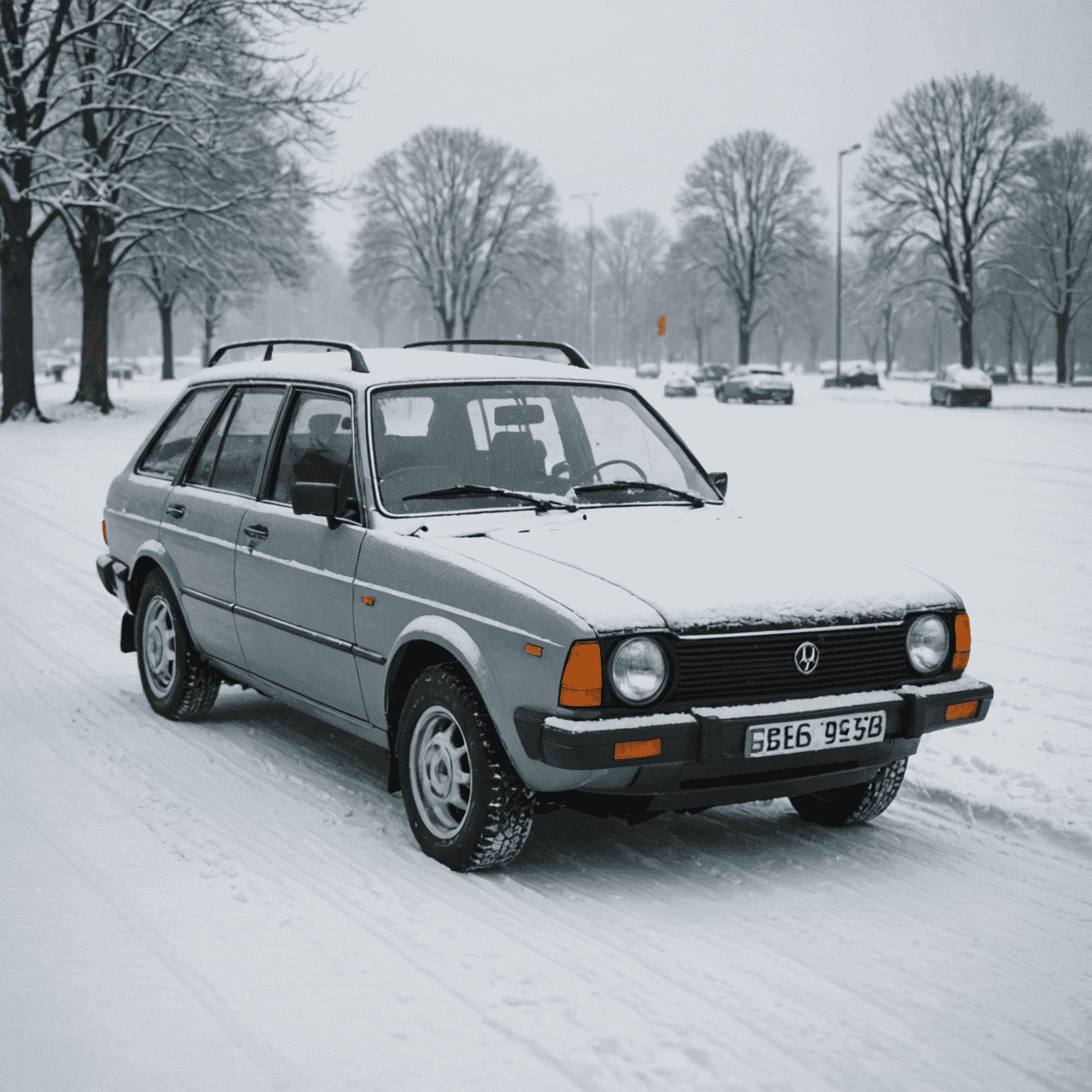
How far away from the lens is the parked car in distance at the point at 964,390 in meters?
40.7

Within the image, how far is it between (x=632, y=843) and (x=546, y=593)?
1.26 metres

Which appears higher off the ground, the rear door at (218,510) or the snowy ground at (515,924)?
the rear door at (218,510)

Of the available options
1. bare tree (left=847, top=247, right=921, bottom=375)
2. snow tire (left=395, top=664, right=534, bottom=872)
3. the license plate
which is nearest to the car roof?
snow tire (left=395, top=664, right=534, bottom=872)

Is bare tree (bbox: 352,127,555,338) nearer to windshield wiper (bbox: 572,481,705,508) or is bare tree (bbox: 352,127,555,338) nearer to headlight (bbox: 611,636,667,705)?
windshield wiper (bbox: 572,481,705,508)

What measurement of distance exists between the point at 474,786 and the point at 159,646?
294 centimetres

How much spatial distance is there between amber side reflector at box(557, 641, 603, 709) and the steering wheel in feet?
4.55

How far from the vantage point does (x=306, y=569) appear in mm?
5324

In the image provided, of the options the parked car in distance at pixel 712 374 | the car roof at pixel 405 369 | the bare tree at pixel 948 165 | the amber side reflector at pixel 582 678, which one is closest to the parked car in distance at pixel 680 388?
the bare tree at pixel 948 165

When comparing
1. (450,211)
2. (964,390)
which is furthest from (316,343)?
(450,211)

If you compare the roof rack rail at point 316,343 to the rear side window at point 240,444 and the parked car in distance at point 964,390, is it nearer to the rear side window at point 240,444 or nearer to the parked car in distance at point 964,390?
the rear side window at point 240,444

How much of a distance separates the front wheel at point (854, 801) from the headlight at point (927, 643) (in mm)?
438

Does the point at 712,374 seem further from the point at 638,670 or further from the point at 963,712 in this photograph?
the point at 638,670

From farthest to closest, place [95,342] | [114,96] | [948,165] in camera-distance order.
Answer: [948,165] → [95,342] → [114,96]

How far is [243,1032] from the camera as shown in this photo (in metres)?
3.36
